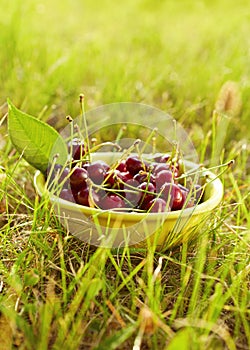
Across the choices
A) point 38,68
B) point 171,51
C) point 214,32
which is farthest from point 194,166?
point 214,32

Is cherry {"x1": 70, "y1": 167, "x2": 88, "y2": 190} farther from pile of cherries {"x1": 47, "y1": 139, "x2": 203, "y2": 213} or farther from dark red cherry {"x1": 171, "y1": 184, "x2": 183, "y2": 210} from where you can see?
dark red cherry {"x1": 171, "y1": 184, "x2": 183, "y2": 210}

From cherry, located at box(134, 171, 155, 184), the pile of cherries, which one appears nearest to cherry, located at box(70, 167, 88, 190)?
the pile of cherries

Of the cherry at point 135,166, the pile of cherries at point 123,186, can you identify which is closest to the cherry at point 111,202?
the pile of cherries at point 123,186

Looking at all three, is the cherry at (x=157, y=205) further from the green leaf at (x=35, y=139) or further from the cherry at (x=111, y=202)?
the green leaf at (x=35, y=139)

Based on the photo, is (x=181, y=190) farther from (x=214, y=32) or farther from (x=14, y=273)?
(x=214, y=32)

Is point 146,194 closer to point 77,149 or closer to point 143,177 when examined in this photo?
point 143,177

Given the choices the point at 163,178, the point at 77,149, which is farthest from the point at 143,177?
the point at 77,149
